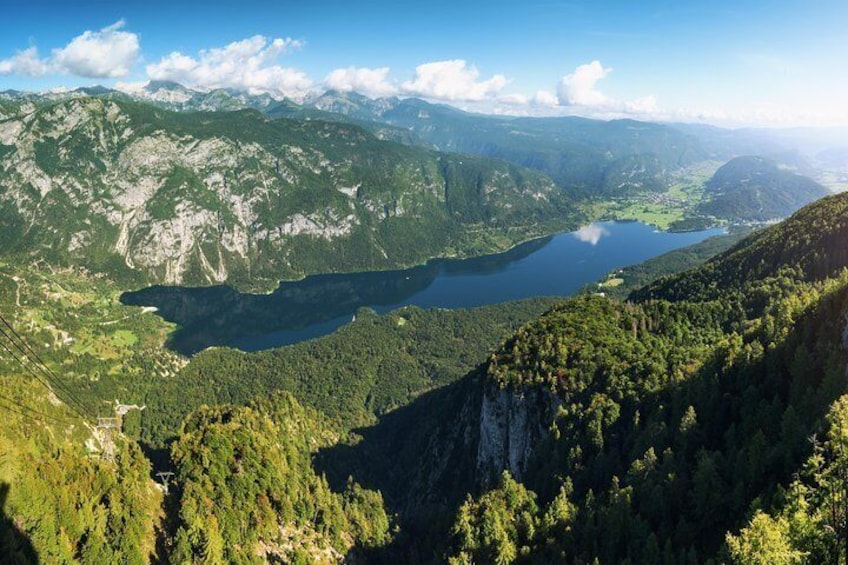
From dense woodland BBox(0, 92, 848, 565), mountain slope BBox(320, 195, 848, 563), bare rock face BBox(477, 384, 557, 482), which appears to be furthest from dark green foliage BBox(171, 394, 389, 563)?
bare rock face BBox(477, 384, 557, 482)

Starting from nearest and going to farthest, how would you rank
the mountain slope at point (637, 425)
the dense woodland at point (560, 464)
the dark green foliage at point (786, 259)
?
the dense woodland at point (560, 464) → the mountain slope at point (637, 425) → the dark green foliage at point (786, 259)

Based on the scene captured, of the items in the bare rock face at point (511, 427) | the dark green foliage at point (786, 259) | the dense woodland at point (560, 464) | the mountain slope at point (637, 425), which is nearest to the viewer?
the dense woodland at point (560, 464)

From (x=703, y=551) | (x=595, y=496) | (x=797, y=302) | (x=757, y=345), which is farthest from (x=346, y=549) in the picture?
(x=797, y=302)

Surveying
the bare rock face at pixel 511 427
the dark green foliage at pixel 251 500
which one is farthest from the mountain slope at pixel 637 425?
the dark green foliage at pixel 251 500

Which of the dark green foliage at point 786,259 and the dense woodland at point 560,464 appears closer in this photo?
the dense woodland at point 560,464

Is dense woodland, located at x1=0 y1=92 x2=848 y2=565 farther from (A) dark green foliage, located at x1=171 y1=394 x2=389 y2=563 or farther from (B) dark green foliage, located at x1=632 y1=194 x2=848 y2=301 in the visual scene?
(B) dark green foliage, located at x1=632 y1=194 x2=848 y2=301

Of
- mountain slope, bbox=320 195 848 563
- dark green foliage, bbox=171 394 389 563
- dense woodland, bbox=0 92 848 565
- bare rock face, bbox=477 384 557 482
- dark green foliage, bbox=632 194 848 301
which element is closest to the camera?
dense woodland, bbox=0 92 848 565

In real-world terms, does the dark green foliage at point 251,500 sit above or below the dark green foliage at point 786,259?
below

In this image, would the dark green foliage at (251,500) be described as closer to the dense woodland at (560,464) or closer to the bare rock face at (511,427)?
the dense woodland at (560,464)

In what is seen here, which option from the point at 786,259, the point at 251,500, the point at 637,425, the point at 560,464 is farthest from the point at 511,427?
the point at 786,259

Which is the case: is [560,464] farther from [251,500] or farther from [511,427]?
[251,500]

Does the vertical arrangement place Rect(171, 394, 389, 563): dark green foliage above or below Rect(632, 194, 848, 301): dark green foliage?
below
